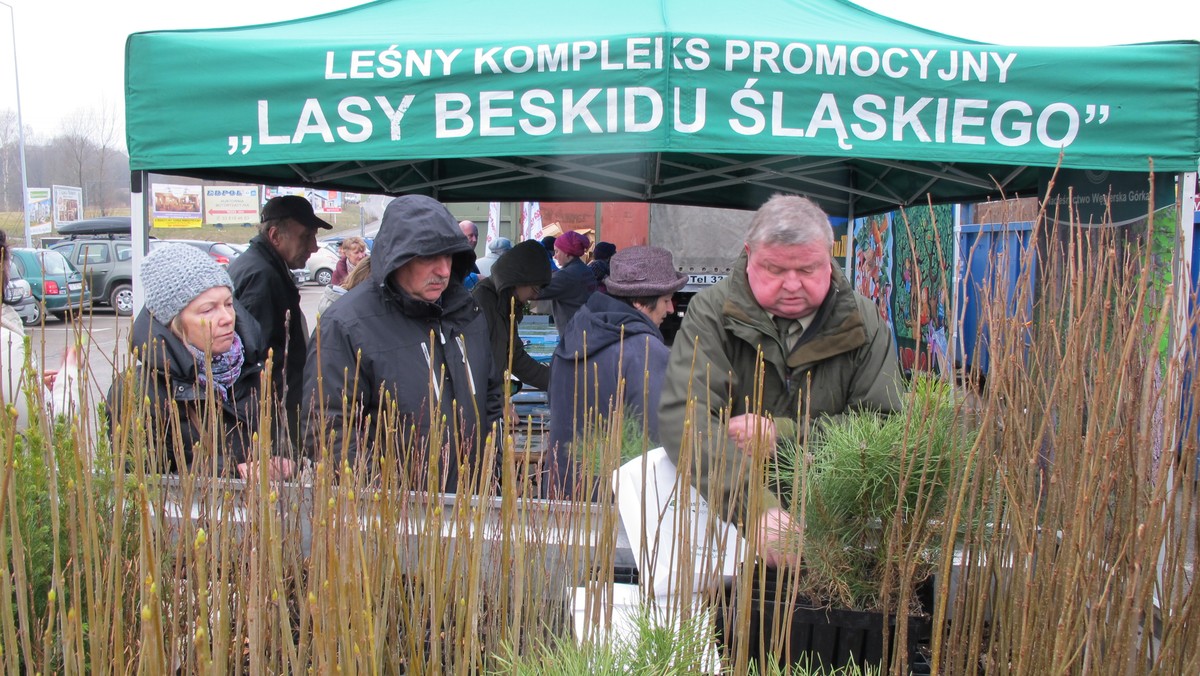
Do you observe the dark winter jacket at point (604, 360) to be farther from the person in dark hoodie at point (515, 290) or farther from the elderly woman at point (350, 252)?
the elderly woman at point (350, 252)

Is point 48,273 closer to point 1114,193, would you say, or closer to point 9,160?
point 1114,193

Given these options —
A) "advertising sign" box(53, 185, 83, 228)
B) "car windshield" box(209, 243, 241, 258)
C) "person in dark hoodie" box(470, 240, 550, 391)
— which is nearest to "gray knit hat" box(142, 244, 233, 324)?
"person in dark hoodie" box(470, 240, 550, 391)

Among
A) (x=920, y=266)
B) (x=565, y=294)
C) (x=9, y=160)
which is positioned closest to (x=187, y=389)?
(x=565, y=294)

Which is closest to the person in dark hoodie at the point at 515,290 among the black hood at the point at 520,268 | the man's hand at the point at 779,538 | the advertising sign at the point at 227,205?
the black hood at the point at 520,268

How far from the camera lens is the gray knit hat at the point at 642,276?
2.75 m

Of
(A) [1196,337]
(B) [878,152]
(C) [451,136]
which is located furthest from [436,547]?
(B) [878,152]

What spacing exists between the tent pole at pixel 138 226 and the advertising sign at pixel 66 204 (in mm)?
35701

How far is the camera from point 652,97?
258 cm

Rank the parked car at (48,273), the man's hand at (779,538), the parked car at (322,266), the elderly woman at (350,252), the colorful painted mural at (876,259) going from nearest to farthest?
the man's hand at (779,538), the elderly woman at (350,252), the colorful painted mural at (876,259), the parked car at (48,273), the parked car at (322,266)

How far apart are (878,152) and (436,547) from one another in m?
1.91

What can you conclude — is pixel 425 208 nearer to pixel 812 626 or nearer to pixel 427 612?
pixel 427 612

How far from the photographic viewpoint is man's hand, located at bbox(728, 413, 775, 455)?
1175 mm

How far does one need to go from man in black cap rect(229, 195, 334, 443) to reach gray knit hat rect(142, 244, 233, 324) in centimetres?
98

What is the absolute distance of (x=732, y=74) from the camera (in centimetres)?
260
